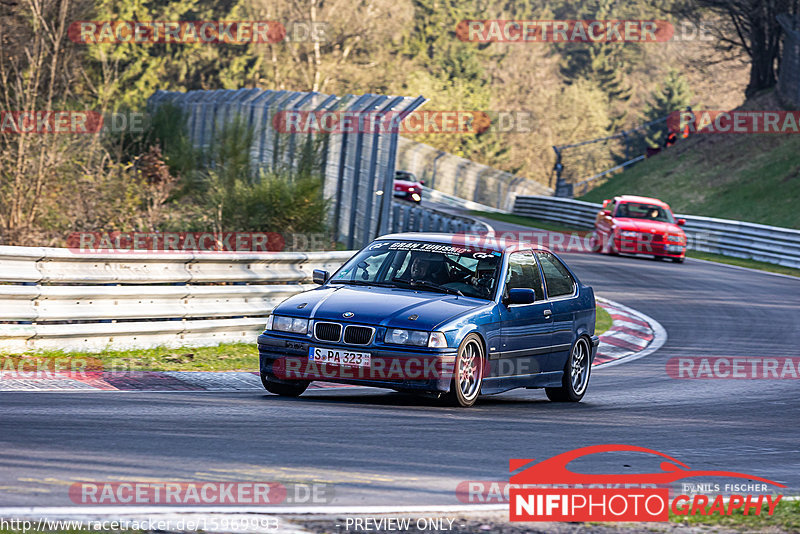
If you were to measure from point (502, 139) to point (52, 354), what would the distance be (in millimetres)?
75975

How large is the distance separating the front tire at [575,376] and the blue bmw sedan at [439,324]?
0.5 inches

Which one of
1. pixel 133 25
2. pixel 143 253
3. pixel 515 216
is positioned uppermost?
pixel 133 25

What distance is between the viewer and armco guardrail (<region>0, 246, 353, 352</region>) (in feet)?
32.9

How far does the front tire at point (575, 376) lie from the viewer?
10594 mm

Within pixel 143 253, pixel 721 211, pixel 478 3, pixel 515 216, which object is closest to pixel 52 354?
pixel 143 253

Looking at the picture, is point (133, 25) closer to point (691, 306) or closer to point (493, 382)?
point (691, 306)

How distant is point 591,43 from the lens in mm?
97062

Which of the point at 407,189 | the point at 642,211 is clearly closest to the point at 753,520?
the point at 642,211

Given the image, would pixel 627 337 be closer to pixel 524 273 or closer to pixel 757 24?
pixel 524 273

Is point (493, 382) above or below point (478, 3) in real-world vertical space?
below

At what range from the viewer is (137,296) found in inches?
435

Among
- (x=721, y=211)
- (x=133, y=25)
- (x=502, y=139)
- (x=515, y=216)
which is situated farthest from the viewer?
(x=502, y=139)

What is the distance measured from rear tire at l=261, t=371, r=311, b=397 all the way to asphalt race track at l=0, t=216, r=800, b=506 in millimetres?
110

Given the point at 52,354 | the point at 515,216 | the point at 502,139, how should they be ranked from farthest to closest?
the point at 502,139 < the point at 515,216 < the point at 52,354
